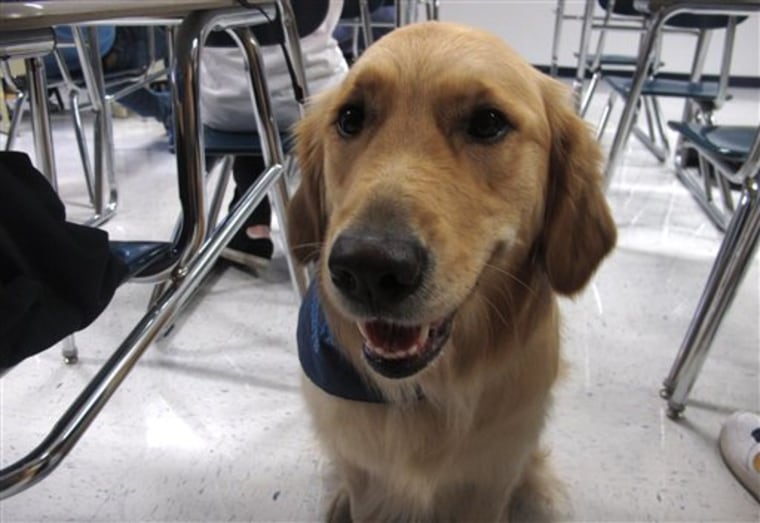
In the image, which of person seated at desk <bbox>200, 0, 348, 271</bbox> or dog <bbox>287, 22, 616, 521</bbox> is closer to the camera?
dog <bbox>287, 22, 616, 521</bbox>

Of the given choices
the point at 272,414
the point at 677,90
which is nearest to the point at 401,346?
the point at 272,414

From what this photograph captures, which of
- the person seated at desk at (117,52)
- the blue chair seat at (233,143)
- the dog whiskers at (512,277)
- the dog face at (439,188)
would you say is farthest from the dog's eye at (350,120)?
the person seated at desk at (117,52)

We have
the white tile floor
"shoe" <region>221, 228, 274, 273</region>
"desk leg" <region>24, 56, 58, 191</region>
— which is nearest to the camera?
the white tile floor

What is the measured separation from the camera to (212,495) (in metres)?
1.14

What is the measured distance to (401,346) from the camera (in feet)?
2.51

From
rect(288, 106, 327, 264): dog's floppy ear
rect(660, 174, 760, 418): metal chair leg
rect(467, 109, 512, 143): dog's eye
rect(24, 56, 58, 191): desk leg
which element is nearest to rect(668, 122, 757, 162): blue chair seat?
rect(660, 174, 760, 418): metal chair leg

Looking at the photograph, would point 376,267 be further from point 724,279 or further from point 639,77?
point 639,77

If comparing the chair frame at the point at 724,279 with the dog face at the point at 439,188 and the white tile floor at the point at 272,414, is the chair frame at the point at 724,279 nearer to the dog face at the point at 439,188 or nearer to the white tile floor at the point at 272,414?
the white tile floor at the point at 272,414

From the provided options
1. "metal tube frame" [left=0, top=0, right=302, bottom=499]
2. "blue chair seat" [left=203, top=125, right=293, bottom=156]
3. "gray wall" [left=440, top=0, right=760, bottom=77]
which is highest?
"metal tube frame" [left=0, top=0, right=302, bottom=499]

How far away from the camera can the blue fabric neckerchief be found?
3.01ft

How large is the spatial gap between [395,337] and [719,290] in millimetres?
838

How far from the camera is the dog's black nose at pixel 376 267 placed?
2.02 feet

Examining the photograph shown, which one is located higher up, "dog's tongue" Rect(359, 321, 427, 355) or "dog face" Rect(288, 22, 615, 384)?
"dog face" Rect(288, 22, 615, 384)

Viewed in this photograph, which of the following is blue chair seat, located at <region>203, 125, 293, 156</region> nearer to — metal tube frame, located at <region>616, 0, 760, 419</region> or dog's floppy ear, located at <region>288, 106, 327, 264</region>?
dog's floppy ear, located at <region>288, 106, 327, 264</region>
